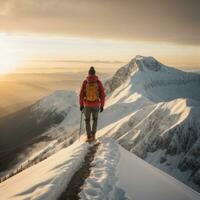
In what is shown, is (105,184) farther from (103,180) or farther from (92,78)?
(92,78)

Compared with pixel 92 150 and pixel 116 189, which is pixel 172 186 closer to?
pixel 116 189

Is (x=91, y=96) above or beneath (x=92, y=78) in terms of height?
beneath

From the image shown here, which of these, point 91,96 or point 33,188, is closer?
point 33,188

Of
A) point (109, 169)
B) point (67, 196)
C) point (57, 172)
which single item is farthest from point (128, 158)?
point (67, 196)

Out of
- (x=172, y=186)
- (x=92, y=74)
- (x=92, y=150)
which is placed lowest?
(x=92, y=150)

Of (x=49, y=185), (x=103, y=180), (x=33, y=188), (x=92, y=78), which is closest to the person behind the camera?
(x=49, y=185)

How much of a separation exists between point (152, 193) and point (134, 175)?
2.19 meters

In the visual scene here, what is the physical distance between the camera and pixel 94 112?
22.5 m

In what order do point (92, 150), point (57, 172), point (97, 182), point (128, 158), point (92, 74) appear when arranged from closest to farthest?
point (97, 182) → point (57, 172) → point (128, 158) → point (92, 150) → point (92, 74)

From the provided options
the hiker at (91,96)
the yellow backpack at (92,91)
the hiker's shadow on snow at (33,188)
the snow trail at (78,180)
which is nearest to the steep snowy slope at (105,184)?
the hiker's shadow on snow at (33,188)

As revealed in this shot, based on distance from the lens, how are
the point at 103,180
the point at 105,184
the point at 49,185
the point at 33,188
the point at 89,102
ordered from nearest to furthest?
the point at 49,185 < the point at 33,188 < the point at 105,184 < the point at 103,180 < the point at 89,102

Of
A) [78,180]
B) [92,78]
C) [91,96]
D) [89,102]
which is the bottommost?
[78,180]

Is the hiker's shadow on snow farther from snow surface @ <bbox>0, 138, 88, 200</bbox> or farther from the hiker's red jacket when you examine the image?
the hiker's red jacket

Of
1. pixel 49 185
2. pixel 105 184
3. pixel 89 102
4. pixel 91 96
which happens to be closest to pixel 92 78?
pixel 91 96
